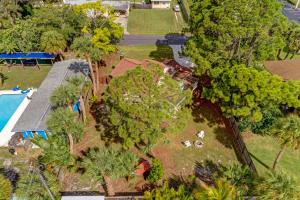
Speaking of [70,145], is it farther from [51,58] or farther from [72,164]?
[51,58]

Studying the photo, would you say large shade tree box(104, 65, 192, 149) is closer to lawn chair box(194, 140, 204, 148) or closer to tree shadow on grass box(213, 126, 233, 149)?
lawn chair box(194, 140, 204, 148)

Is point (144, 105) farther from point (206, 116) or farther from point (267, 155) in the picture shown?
point (267, 155)

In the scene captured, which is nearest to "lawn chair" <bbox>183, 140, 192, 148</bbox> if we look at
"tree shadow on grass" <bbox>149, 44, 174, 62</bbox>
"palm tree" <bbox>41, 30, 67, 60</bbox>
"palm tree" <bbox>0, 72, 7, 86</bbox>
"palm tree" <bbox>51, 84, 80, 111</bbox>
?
"palm tree" <bbox>51, 84, 80, 111</bbox>

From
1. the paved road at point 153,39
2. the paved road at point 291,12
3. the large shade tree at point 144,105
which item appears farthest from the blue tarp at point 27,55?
the paved road at point 291,12

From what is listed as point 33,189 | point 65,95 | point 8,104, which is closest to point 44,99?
point 65,95

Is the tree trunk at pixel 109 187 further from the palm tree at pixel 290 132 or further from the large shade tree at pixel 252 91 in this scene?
the palm tree at pixel 290 132

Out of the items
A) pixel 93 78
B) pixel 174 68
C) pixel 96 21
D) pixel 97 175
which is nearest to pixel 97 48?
pixel 93 78

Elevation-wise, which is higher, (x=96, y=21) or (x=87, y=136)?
(x=96, y=21)
